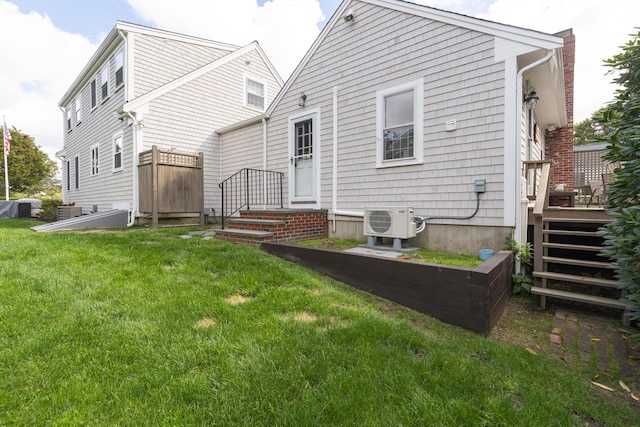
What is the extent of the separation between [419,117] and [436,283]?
3.07 m

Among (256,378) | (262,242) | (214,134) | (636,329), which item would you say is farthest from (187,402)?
(214,134)

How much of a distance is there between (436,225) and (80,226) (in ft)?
29.6

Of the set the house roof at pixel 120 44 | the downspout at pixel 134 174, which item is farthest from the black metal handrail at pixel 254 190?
the house roof at pixel 120 44

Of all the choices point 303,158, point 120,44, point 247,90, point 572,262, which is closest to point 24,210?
point 120,44

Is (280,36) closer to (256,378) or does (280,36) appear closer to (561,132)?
(561,132)

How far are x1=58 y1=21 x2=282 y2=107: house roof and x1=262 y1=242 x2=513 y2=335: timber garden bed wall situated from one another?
9.45 meters

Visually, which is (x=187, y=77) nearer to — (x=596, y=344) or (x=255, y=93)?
(x=255, y=93)

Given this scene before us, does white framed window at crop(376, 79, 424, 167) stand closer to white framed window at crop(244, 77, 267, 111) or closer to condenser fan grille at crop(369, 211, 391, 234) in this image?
condenser fan grille at crop(369, 211, 391, 234)

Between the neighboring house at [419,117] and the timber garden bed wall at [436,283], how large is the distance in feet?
3.84

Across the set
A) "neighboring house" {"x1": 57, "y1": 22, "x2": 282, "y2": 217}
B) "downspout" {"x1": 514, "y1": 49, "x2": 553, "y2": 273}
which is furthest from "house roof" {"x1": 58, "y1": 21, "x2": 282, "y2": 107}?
"downspout" {"x1": 514, "y1": 49, "x2": 553, "y2": 273}

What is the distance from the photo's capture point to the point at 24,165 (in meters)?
27.3

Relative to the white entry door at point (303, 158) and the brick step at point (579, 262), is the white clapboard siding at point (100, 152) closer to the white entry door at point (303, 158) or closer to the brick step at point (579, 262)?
the white entry door at point (303, 158)

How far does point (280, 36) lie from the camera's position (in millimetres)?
13031

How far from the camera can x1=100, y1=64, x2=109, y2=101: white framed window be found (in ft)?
33.9
